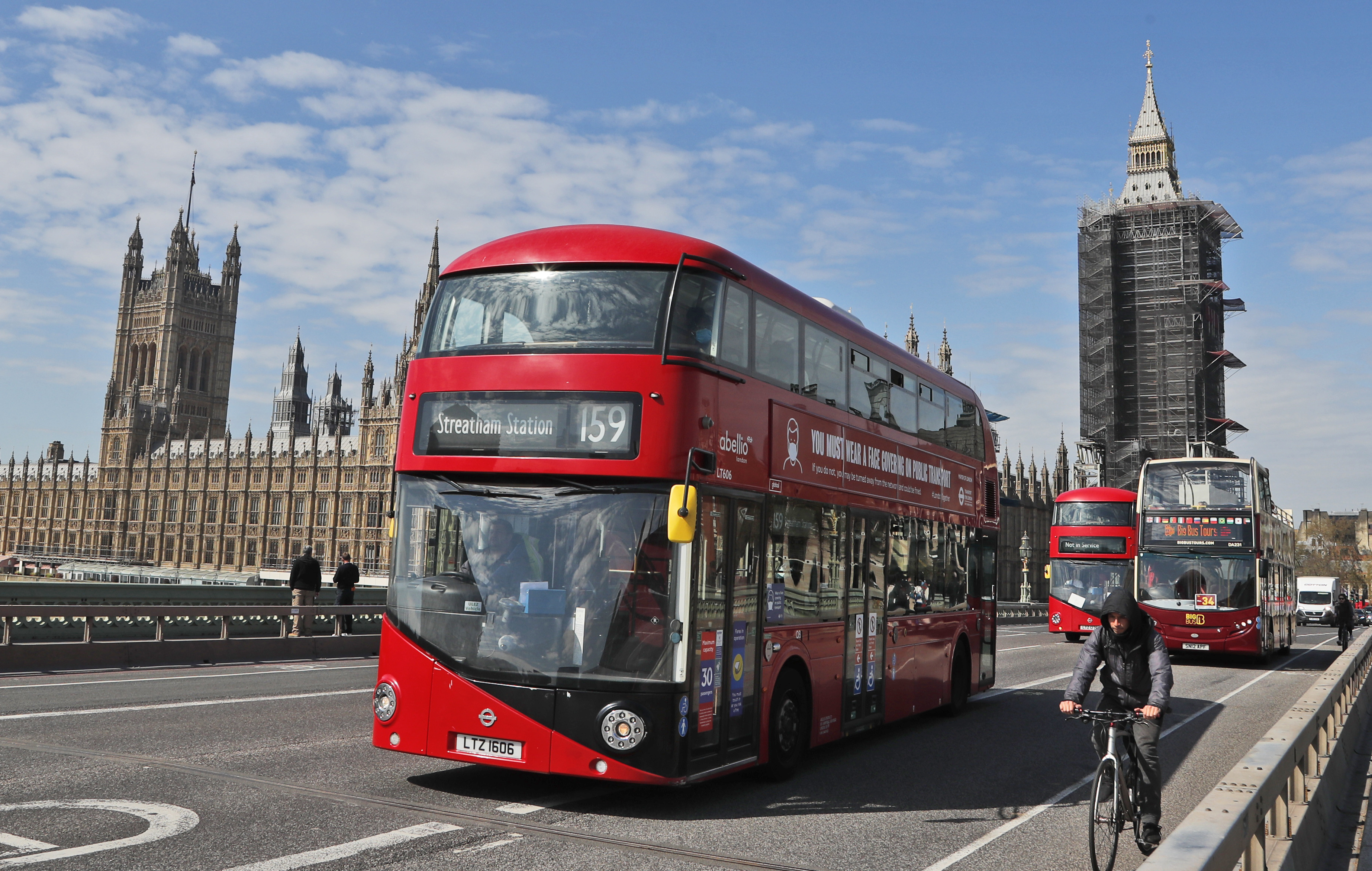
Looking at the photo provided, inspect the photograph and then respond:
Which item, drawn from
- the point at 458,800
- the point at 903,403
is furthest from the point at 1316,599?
the point at 458,800

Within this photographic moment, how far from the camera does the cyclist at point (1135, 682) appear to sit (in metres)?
6.58

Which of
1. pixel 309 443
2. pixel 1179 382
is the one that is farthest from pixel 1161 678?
pixel 309 443

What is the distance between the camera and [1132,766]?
6.59 metres

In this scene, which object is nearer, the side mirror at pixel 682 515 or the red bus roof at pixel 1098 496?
the side mirror at pixel 682 515

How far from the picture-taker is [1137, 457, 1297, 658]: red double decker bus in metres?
22.4

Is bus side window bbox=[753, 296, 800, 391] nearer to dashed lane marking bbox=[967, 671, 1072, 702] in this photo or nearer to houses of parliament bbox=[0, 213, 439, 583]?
dashed lane marking bbox=[967, 671, 1072, 702]

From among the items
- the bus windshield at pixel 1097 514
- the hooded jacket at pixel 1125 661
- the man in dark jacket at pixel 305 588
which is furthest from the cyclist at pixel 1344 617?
the hooded jacket at pixel 1125 661

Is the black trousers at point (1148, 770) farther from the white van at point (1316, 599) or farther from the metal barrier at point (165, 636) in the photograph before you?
the white van at point (1316, 599)

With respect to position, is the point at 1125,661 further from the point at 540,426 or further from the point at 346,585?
the point at 346,585

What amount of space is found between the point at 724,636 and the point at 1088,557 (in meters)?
24.7

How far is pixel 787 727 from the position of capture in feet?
30.1

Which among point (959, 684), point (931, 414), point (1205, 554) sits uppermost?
point (931, 414)

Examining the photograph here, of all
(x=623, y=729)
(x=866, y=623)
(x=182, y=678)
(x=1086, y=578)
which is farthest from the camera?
(x=1086, y=578)

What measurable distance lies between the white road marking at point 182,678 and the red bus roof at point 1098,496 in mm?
20619
